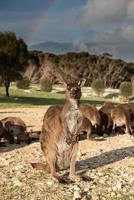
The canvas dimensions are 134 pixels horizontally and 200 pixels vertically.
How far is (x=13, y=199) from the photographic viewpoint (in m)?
9.00

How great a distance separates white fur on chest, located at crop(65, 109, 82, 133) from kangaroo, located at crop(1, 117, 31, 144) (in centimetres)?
456

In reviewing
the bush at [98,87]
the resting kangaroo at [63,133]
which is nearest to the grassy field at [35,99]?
the bush at [98,87]

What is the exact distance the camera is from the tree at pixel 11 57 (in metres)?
44.6

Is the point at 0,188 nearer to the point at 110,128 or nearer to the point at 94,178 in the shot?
the point at 94,178

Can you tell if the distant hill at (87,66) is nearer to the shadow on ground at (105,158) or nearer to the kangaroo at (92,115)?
the kangaroo at (92,115)

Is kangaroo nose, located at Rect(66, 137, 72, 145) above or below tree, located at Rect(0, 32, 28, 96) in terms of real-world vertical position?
below

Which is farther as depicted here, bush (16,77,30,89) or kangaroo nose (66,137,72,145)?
bush (16,77,30,89)

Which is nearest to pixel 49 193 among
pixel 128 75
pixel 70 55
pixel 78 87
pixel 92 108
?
pixel 78 87

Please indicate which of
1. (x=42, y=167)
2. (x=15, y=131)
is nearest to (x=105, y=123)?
(x=15, y=131)

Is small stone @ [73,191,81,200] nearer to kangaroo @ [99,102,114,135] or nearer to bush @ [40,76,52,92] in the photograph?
kangaroo @ [99,102,114,135]

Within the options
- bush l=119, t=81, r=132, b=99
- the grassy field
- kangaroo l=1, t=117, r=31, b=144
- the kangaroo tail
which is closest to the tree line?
bush l=119, t=81, r=132, b=99

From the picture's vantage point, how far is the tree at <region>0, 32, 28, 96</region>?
146 ft


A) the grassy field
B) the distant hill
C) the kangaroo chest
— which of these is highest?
the distant hill

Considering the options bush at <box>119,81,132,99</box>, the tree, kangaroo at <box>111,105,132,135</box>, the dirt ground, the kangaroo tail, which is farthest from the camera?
bush at <box>119,81,132,99</box>
